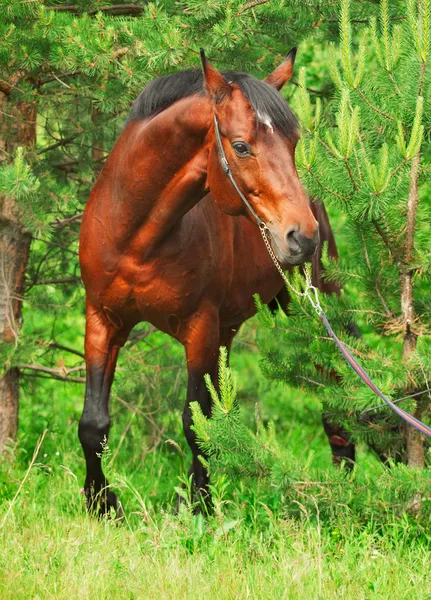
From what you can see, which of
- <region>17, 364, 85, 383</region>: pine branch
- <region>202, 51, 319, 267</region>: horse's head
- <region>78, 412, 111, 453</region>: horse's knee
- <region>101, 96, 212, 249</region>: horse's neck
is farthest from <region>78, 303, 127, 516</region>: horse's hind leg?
<region>202, 51, 319, 267</region>: horse's head

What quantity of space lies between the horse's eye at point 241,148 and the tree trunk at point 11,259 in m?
1.98

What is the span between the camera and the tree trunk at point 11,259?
5781mm

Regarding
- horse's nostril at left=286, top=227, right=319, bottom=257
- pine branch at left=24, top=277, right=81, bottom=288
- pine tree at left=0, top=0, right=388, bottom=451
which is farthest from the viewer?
pine branch at left=24, top=277, right=81, bottom=288

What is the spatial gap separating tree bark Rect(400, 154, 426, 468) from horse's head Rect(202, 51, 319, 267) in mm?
500

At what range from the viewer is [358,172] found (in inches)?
155

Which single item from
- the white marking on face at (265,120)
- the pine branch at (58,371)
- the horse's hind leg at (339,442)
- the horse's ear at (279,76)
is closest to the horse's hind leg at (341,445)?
the horse's hind leg at (339,442)

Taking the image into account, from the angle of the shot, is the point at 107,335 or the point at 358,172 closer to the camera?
the point at 358,172

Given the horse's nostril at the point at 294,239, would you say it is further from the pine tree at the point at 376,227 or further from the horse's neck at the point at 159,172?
the horse's neck at the point at 159,172

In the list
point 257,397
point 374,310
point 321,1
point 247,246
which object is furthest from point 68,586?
point 257,397

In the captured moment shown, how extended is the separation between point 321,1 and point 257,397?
12.0ft

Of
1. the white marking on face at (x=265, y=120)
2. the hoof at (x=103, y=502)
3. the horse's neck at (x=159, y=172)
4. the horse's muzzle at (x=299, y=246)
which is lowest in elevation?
the hoof at (x=103, y=502)

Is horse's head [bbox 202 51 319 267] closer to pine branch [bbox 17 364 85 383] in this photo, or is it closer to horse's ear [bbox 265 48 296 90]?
horse's ear [bbox 265 48 296 90]

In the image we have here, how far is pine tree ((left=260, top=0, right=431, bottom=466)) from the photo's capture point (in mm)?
3893

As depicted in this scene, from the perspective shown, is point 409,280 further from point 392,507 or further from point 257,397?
point 257,397
